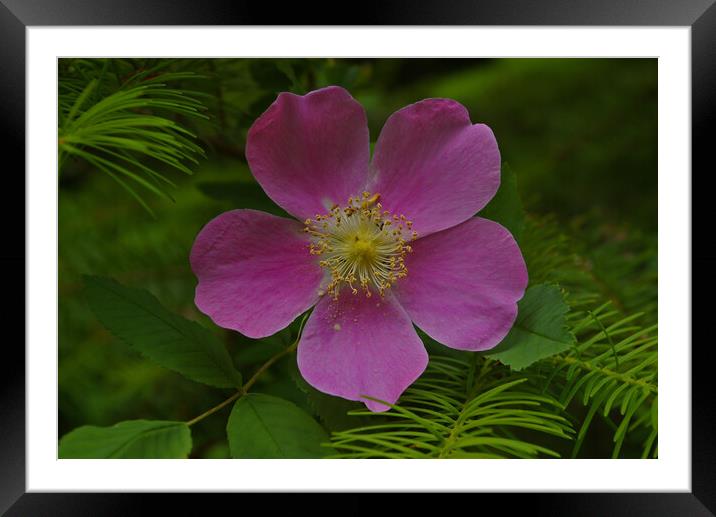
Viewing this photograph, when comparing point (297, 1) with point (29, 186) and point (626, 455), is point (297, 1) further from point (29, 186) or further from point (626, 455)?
point (626, 455)

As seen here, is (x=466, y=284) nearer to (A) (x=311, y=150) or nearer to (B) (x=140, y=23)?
(A) (x=311, y=150)

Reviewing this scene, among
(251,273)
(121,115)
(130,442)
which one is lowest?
(130,442)

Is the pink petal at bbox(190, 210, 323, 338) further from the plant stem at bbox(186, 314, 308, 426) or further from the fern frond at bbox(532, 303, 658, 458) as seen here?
the fern frond at bbox(532, 303, 658, 458)

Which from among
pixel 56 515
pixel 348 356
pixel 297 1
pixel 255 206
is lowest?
pixel 56 515

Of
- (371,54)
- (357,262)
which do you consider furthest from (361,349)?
(371,54)

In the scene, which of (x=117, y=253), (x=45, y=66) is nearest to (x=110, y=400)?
(x=117, y=253)

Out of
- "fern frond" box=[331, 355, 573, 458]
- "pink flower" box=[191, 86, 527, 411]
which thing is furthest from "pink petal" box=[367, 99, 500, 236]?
"fern frond" box=[331, 355, 573, 458]
